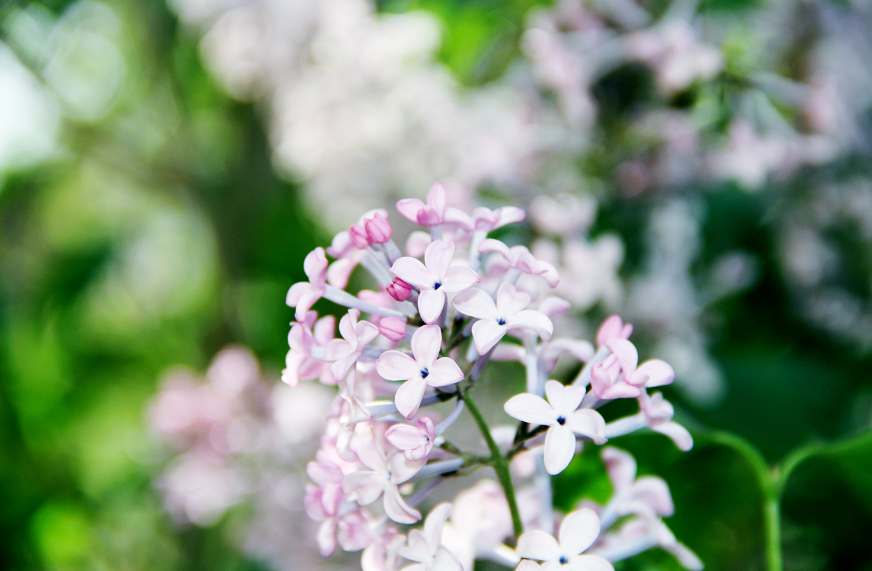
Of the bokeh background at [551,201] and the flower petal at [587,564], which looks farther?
the bokeh background at [551,201]

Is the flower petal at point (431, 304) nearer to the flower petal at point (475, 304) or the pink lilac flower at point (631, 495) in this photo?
the flower petal at point (475, 304)

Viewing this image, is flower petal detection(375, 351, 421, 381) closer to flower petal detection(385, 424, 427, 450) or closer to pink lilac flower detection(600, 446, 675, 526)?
flower petal detection(385, 424, 427, 450)

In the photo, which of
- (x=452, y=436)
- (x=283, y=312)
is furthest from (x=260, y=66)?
(x=452, y=436)

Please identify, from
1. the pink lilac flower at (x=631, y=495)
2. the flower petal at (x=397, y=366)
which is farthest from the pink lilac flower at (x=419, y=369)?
the pink lilac flower at (x=631, y=495)

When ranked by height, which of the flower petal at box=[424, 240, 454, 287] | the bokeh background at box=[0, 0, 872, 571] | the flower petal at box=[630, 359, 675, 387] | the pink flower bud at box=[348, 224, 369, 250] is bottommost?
the bokeh background at box=[0, 0, 872, 571]

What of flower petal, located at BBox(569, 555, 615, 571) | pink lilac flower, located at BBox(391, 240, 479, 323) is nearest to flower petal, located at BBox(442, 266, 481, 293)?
pink lilac flower, located at BBox(391, 240, 479, 323)

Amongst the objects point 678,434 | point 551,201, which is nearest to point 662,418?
point 678,434

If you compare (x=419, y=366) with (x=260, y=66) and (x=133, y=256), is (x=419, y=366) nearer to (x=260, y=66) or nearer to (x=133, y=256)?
(x=260, y=66)

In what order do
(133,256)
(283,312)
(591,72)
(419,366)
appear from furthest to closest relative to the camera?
(133,256)
(283,312)
(591,72)
(419,366)
